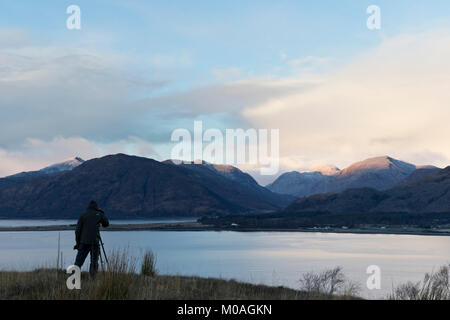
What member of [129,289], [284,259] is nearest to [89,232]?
[129,289]

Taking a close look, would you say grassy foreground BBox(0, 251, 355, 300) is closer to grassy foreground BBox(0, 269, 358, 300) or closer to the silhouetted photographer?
grassy foreground BBox(0, 269, 358, 300)

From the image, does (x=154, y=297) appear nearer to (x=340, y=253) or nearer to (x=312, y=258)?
(x=312, y=258)

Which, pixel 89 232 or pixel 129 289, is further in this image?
pixel 89 232

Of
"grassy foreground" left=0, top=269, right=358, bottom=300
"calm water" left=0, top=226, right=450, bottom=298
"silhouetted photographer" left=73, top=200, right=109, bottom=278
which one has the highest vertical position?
"silhouetted photographer" left=73, top=200, right=109, bottom=278

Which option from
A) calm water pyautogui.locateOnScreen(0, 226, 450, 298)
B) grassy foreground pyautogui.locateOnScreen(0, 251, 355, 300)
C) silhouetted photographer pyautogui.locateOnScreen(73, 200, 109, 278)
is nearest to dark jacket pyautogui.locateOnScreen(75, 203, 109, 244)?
silhouetted photographer pyautogui.locateOnScreen(73, 200, 109, 278)

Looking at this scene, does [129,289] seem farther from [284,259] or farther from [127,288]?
[284,259]

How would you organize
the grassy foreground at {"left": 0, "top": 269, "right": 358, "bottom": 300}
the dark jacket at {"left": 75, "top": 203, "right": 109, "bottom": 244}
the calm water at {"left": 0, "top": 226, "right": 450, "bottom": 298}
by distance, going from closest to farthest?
the grassy foreground at {"left": 0, "top": 269, "right": 358, "bottom": 300}, the dark jacket at {"left": 75, "top": 203, "right": 109, "bottom": 244}, the calm water at {"left": 0, "top": 226, "right": 450, "bottom": 298}

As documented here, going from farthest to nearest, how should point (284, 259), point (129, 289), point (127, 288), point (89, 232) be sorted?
1. point (284, 259)
2. point (89, 232)
3. point (129, 289)
4. point (127, 288)

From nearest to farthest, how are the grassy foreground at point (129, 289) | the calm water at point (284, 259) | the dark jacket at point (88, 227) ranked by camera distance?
the grassy foreground at point (129, 289)
the dark jacket at point (88, 227)
the calm water at point (284, 259)

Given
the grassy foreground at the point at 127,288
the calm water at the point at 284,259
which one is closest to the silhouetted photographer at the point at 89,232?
the grassy foreground at the point at 127,288

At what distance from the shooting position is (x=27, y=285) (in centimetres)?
1469

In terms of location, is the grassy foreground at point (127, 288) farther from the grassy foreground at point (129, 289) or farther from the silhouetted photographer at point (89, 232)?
the silhouetted photographer at point (89, 232)
